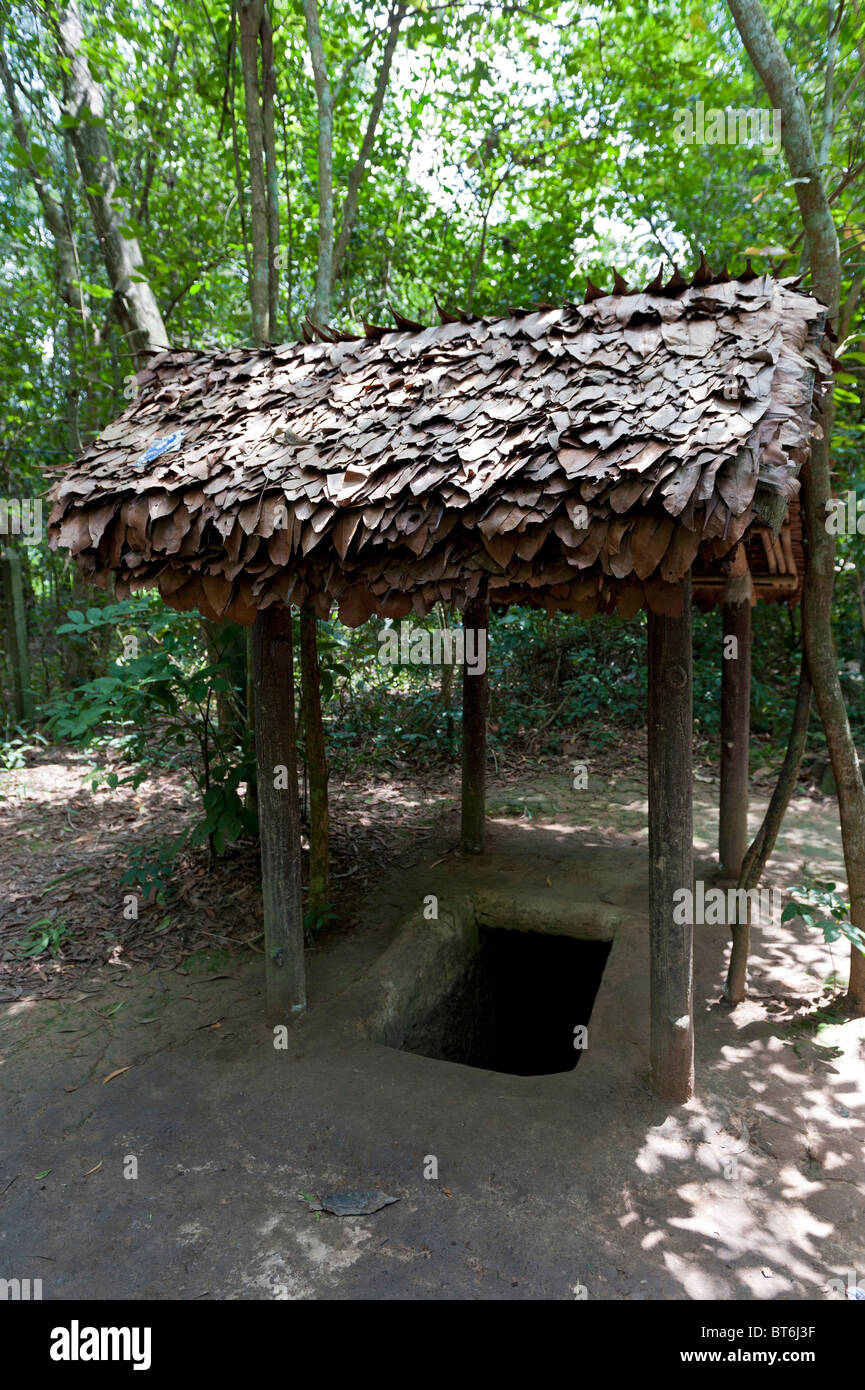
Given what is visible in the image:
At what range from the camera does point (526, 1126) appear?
10.8 feet

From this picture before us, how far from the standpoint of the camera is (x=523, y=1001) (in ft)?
18.7

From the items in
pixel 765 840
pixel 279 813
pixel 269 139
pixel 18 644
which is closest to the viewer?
pixel 279 813

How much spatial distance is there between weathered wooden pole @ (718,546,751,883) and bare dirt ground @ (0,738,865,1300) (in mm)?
806

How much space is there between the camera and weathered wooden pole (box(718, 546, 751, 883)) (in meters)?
5.36

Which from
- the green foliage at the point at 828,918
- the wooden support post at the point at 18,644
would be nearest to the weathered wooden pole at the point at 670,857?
the green foliage at the point at 828,918

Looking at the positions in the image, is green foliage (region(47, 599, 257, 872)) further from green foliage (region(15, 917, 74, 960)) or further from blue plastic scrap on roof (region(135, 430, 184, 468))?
blue plastic scrap on roof (region(135, 430, 184, 468))

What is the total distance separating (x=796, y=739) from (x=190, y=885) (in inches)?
152

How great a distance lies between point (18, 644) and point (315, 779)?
17.7 ft

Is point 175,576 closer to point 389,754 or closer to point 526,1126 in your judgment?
point 526,1126

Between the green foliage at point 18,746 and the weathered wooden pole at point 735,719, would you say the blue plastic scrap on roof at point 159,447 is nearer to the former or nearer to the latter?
the weathered wooden pole at point 735,719

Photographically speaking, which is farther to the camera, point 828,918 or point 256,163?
point 256,163

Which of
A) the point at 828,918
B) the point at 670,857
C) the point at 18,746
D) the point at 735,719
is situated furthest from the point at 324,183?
the point at 18,746

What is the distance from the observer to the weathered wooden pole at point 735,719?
5363mm

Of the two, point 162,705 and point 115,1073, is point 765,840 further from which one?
point 162,705
